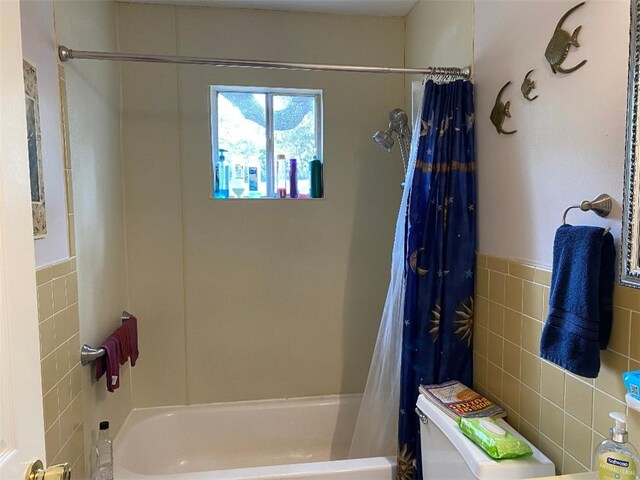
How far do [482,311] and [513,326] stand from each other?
0.67 ft

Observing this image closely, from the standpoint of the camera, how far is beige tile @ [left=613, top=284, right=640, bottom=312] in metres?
1.06

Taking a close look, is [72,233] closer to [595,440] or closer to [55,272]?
[55,272]

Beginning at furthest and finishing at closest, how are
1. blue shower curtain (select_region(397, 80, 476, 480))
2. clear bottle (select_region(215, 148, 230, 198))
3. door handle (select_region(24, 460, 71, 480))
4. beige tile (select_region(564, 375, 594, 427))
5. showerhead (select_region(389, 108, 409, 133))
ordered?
clear bottle (select_region(215, 148, 230, 198)), showerhead (select_region(389, 108, 409, 133)), blue shower curtain (select_region(397, 80, 476, 480)), beige tile (select_region(564, 375, 594, 427)), door handle (select_region(24, 460, 71, 480))

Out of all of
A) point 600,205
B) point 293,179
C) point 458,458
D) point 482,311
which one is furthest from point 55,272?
point 600,205

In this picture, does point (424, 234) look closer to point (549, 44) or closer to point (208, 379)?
point (549, 44)

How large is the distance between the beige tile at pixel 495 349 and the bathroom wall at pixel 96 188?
→ 5.06 feet

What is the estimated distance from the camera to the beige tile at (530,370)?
1.43 meters

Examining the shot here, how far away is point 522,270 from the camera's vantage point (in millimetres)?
1486

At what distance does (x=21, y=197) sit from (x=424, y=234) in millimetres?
1350

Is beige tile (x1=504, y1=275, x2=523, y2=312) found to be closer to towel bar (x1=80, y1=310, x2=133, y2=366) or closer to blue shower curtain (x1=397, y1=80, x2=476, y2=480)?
blue shower curtain (x1=397, y1=80, x2=476, y2=480)

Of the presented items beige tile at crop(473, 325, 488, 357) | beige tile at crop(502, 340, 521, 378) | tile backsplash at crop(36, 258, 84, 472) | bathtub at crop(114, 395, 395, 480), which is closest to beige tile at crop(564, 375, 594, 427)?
beige tile at crop(502, 340, 521, 378)

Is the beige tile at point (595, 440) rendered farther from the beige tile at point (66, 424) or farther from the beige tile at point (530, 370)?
the beige tile at point (66, 424)

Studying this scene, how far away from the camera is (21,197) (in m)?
0.77

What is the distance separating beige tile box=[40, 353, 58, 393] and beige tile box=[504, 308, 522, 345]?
152 cm
